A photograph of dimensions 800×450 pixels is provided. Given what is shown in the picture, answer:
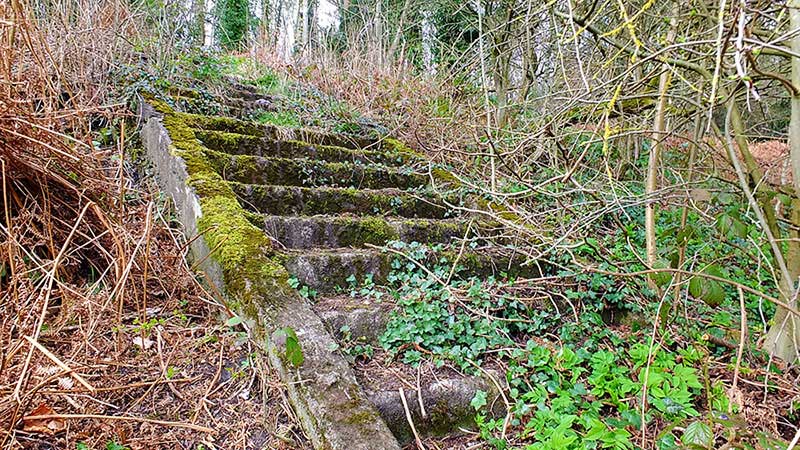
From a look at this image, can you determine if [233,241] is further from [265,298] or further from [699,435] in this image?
[699,435]

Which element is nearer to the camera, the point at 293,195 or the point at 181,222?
the point at 181,222

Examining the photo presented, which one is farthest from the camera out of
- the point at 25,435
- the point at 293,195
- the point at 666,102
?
the point at 293,195

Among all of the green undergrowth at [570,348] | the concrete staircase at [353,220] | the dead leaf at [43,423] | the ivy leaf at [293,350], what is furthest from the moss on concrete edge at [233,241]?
the dead leaf at [43,423]

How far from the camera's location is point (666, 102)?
101 inches

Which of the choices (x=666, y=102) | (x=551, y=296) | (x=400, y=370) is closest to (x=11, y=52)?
(x=400, y=370)

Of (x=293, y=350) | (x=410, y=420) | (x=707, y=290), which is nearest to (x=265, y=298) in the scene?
(x=293, y=350)

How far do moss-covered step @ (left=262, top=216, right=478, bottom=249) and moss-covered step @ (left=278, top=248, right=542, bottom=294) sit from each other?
11 centimetres

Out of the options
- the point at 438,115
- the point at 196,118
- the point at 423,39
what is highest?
the point at 423,39

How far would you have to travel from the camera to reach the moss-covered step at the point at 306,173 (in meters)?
3.17

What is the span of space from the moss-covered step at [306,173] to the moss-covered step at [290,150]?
28 centimetres

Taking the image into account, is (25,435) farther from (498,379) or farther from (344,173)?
(344,173)

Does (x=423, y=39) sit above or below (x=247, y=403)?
above

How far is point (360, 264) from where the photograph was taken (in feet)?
8.62

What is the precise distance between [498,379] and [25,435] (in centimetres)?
168
